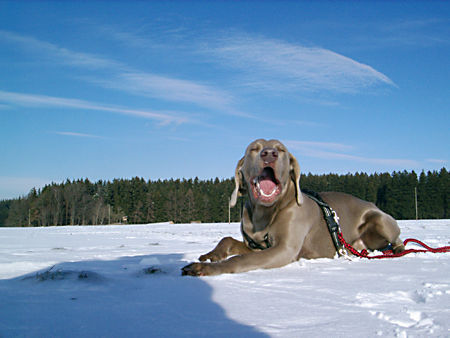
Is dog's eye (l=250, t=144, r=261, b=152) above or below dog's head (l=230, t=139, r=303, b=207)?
above

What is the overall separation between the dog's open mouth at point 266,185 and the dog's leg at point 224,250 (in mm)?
628

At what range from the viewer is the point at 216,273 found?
3082 mm

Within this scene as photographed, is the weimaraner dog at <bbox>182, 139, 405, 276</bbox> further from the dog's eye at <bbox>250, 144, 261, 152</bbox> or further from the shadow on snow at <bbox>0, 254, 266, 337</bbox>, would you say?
the shadow on snow at <bbox>0, 254, 266, 337</bbox>

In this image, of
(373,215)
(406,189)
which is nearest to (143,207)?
(406,189)

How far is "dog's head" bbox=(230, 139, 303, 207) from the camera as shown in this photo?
393 centimetres

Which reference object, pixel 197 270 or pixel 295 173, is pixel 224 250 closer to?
pixel 197 270

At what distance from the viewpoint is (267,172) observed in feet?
13.4

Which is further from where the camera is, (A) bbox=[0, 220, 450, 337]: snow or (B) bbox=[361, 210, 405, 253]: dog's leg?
(B) bbox=[361, 210, 405, 253]: dog's leg

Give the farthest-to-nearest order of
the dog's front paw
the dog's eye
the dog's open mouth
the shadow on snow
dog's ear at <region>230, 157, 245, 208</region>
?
dog's ear at <region>230, 157, 245, 208</region> → the dog's eye → the dog's open mouth → the dog's front paw → the shadow on snow

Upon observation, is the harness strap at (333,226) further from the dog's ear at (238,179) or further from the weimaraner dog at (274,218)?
the dog's ear at (238,179)

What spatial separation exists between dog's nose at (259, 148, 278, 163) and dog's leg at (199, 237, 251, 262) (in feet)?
3.40

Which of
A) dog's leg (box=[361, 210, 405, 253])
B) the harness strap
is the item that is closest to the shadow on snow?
the harness strap

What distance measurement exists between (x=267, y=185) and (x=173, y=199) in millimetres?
72113

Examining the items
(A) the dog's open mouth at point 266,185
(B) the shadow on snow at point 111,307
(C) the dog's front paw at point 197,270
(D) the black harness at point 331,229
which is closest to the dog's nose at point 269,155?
(A) the dog's open mouth at point 266,185
